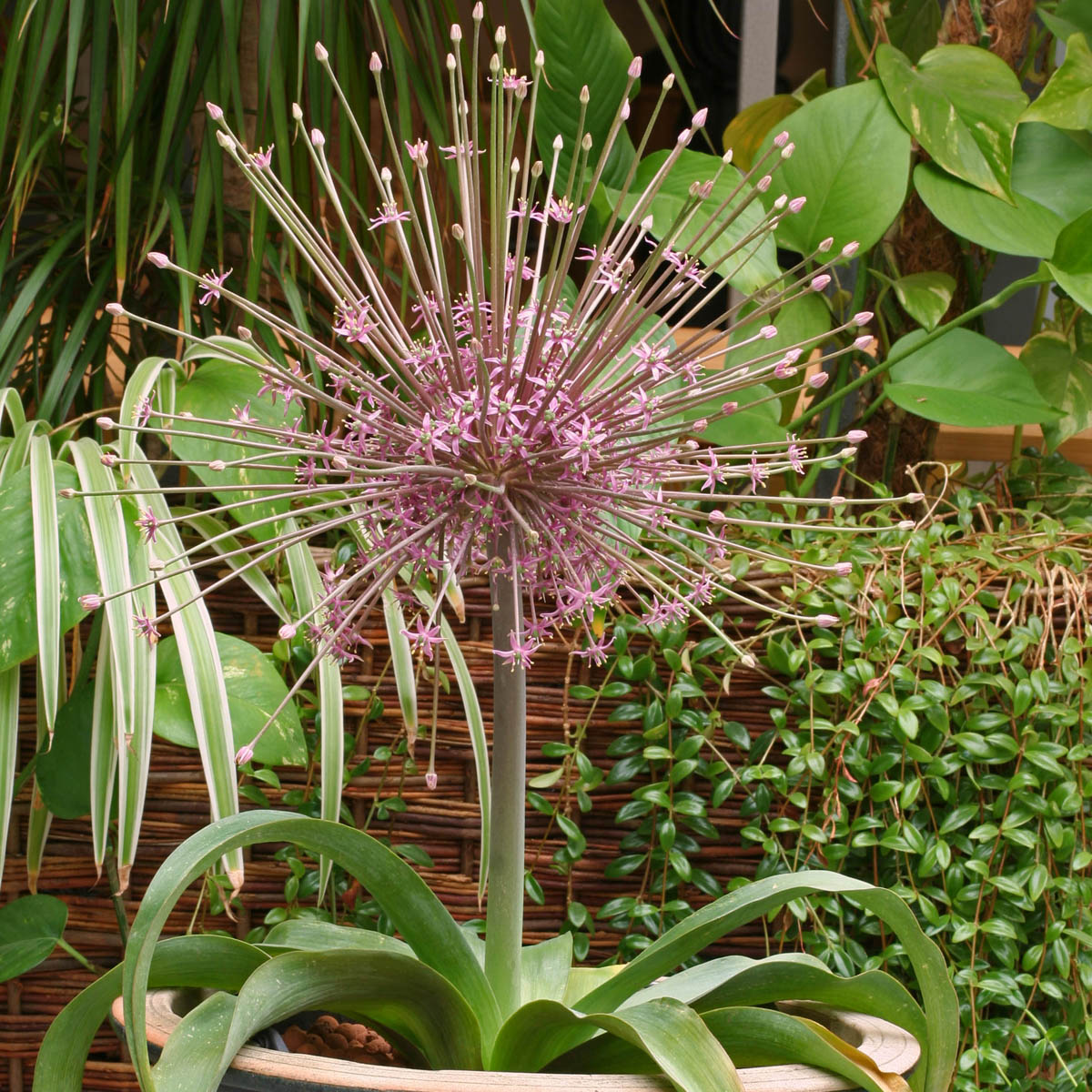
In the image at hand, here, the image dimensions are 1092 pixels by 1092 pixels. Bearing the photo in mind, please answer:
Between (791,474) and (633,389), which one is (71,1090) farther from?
(791,474)

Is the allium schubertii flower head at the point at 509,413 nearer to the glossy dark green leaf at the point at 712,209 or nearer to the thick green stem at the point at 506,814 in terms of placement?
the thick green stem at the point at 506,814

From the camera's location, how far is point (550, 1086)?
0.46m

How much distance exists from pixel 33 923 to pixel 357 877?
53 centimetres

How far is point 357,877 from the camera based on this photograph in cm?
56

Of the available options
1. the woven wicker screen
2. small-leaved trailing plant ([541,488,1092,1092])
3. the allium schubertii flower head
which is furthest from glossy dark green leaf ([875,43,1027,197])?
the allium schubertii flower head

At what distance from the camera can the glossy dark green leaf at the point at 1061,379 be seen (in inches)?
51.3

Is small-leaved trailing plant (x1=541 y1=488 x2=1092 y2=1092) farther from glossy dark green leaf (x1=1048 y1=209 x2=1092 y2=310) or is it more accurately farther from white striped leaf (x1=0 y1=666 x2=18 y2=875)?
white striped leaf (x1=0 y1=666 x2=18 y2=875)

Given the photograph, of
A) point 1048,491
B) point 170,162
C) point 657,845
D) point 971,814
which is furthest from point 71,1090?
point 1048,491

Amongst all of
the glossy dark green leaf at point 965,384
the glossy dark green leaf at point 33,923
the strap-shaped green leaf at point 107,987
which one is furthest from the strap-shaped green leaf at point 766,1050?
the glossy dark green leaf at point 965,384

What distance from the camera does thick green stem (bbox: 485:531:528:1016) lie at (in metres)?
0.58

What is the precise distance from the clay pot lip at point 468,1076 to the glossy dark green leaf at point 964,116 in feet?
3.23

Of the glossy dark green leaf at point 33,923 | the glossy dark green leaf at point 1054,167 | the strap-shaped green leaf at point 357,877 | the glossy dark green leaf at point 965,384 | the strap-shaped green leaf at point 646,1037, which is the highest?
the glossy dark green leaf at point 1054,167

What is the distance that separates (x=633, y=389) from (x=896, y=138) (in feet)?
2.67

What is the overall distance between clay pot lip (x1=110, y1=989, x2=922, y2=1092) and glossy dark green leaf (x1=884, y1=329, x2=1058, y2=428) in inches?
30.2
